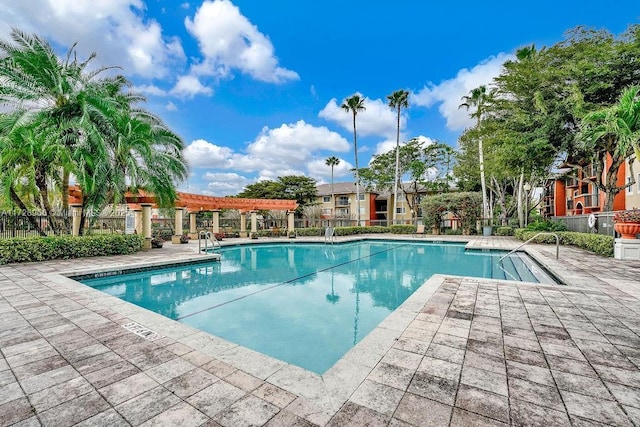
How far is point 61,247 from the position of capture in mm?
9797

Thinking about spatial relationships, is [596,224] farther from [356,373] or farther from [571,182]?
[571,182]

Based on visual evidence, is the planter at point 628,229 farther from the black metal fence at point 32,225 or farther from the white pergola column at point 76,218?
the white pergola column at point 76,218

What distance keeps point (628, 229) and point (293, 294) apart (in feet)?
31.1

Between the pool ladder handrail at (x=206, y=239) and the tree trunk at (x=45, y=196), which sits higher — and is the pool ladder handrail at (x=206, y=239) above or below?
below

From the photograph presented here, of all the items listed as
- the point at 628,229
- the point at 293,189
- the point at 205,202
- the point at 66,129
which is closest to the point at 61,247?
the point at 66,129

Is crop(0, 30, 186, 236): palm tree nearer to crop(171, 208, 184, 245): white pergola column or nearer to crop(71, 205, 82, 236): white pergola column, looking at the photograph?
crop(71, 205, 82, 236): white pergola column

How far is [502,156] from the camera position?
1331 cm

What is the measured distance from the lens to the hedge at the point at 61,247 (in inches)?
349

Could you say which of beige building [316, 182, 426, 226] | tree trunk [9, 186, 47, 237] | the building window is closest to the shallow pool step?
tree trunk [9, 186, 47, 237]

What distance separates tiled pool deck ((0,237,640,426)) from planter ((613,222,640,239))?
18.2 feet

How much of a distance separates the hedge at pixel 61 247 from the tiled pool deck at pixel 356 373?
20.8 ft

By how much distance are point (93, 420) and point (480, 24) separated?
15.5 metres

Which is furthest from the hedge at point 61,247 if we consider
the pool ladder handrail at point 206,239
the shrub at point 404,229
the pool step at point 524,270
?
the shrub at point 404,229

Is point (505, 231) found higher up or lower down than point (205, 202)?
lower down
